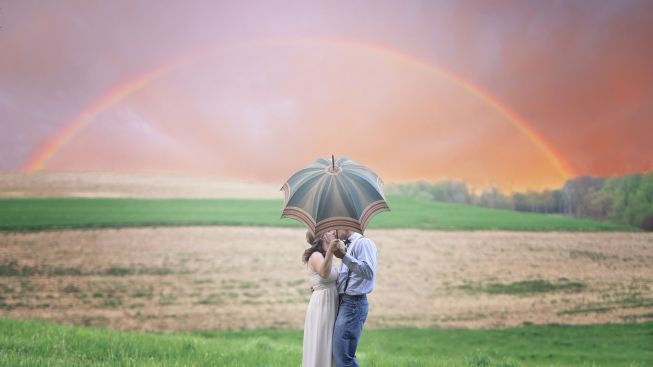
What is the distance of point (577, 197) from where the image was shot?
39625 millimetres

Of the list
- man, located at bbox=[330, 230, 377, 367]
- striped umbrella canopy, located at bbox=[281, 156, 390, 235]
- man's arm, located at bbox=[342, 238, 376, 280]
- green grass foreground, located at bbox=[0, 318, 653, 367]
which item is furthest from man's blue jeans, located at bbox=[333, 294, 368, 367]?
green grass foreground, located at bbox=[0, 318, 653, 367]

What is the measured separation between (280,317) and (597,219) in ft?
82.9

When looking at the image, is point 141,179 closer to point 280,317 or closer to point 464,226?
point 464,226

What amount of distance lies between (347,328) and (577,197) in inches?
1548

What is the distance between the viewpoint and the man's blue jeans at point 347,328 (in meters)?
4.80

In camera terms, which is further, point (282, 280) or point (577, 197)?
point (577, 197)

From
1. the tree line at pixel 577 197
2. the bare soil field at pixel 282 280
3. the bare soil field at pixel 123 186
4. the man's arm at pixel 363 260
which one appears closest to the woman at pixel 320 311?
the man's arm at pixel 363 260

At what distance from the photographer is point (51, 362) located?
6.20 meters

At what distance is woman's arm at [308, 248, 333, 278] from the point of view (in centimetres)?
445

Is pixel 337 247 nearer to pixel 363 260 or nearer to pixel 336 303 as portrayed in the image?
pixel 363 260

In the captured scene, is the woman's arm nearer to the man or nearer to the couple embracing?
the couple embracing

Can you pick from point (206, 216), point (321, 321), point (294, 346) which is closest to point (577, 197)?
point (206, 216)

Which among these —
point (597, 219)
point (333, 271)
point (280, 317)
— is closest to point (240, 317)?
point (280, 317)

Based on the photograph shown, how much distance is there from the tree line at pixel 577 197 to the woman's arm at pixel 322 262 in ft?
90.6
